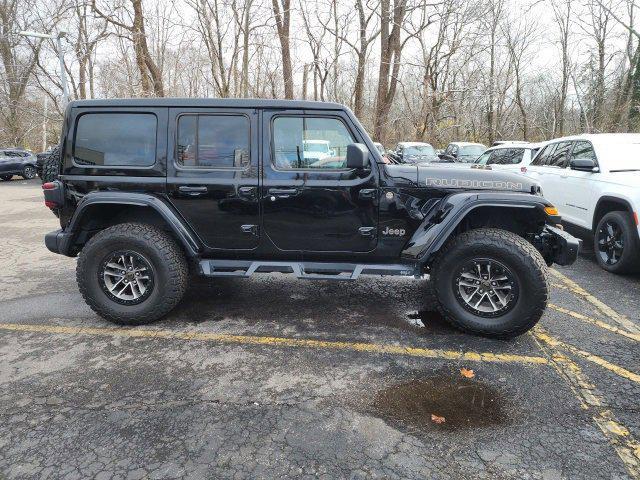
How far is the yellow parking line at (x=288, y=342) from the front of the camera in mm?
3510

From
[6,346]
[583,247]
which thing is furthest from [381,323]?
[583,247]

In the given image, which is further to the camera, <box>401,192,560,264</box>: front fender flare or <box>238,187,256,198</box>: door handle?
<box>238,187,256,198</box>: door handle

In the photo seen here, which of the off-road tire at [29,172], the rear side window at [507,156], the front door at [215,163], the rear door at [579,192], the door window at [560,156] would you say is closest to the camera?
the front door at [215,163]

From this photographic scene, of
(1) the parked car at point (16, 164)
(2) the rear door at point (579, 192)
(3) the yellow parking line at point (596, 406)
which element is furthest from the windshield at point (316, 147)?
(1) the parked car at point (16, 164)

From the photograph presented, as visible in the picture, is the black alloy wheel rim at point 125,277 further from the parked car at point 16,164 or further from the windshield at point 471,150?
the parked car at point 16,164

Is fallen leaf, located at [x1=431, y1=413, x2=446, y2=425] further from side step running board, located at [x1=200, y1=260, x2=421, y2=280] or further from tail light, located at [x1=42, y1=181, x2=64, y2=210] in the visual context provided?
tail light, located at [x1=42, y1=181, x2=64, y2=210]

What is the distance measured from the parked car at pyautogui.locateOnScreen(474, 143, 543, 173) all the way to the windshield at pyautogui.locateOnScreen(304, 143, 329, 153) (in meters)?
6.70

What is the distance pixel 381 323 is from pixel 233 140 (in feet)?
7.41

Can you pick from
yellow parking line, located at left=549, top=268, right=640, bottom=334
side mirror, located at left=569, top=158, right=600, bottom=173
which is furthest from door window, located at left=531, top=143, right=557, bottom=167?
yellow parking line, located at left=549, top=268, right=640, bottom=334

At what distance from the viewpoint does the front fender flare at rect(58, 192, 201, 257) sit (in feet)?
12.8

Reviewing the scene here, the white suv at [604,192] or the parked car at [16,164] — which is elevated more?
the parked car at [16,164]

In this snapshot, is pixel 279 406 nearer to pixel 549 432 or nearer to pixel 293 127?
pixel 549 432

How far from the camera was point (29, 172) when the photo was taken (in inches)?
824

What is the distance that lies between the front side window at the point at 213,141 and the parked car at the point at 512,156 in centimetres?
722
